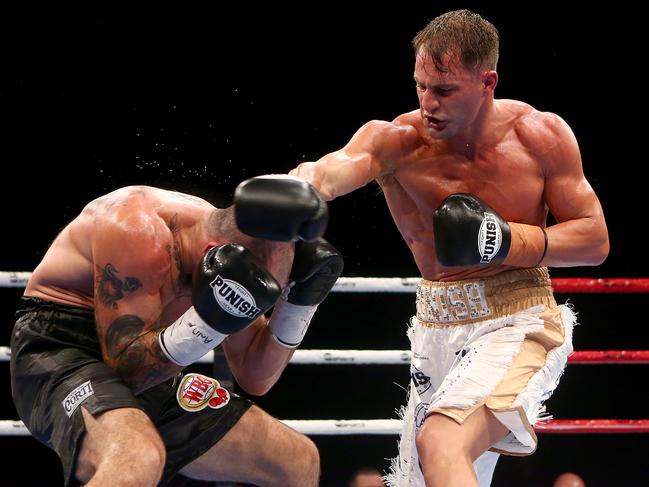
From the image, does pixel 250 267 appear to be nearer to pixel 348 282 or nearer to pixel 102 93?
pixel 348 282

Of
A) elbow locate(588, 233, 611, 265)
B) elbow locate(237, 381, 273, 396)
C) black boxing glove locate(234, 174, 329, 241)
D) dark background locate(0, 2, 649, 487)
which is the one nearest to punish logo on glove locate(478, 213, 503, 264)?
elbow locate(588, 233, 611, 265)

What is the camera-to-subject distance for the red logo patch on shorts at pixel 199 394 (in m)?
2.29

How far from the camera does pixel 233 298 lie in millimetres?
1895

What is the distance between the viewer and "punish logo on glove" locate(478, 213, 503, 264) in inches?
82.7

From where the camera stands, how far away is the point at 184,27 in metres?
4.43

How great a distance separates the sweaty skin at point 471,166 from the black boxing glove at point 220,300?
36cm

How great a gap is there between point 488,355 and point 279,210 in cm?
69

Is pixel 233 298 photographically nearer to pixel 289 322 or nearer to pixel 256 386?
pixel 289 322

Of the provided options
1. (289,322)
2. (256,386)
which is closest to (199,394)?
(256,386)

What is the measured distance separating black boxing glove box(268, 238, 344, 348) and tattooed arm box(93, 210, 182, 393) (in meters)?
0.34

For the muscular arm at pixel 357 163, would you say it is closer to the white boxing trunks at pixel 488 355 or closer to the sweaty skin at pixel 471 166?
the sweaty skin at pixel 471 166

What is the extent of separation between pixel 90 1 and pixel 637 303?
3109 mm

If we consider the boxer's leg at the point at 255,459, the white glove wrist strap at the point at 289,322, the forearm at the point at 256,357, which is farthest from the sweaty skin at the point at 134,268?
the boxer's leg at the point at 255,459

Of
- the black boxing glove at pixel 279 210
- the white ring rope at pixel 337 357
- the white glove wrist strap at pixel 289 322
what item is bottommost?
the white ring rope at pixel 337 357
